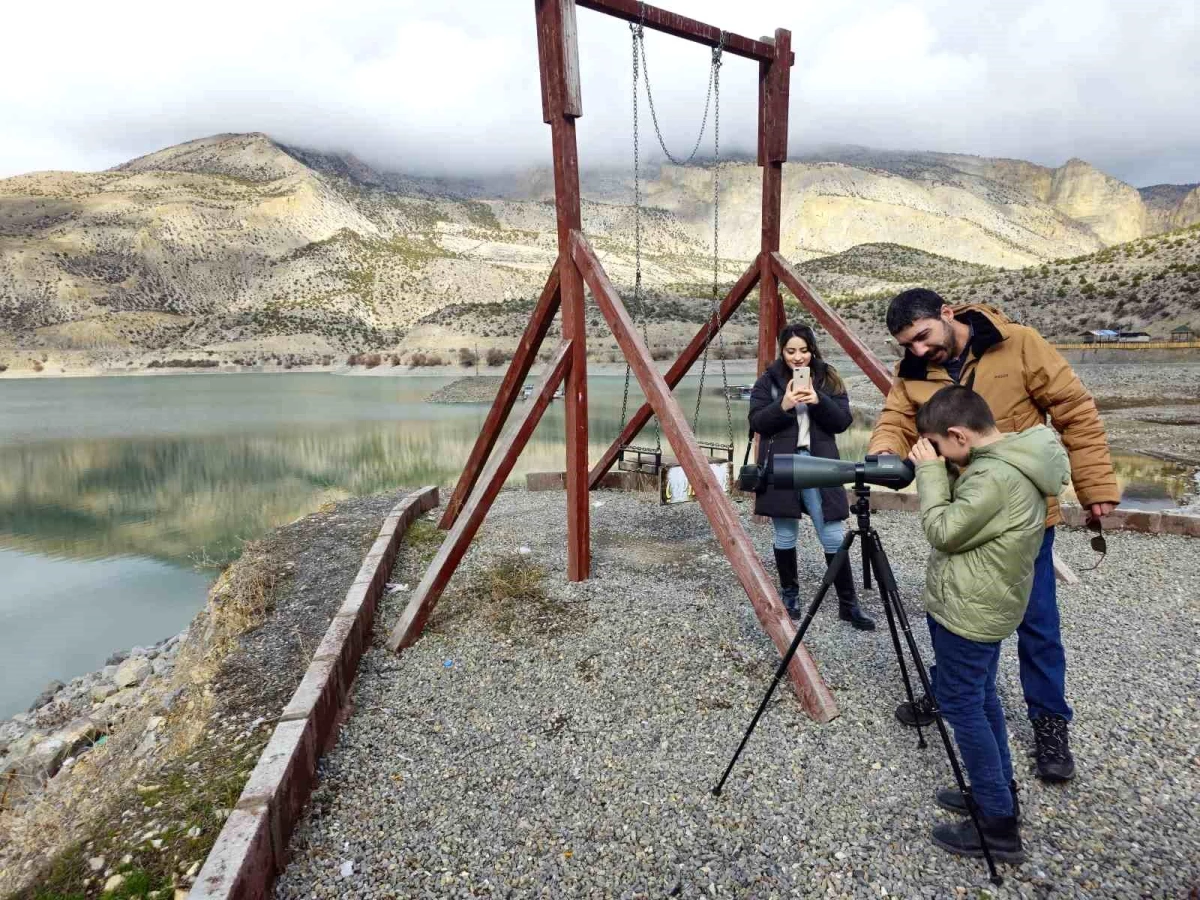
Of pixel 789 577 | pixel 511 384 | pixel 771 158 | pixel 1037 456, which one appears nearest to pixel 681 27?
pixel 771 158

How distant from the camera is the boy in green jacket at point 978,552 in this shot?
6.94 feet

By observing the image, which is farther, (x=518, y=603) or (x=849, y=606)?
(x=518, y=603)

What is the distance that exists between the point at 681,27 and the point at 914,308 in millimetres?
3882

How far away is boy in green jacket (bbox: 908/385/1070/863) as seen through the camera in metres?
2.12

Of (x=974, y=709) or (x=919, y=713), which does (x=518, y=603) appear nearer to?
(x=919, y=713)

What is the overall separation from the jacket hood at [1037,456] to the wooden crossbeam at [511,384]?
322 cm

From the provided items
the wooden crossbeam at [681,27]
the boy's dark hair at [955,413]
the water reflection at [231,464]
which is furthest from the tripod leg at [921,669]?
the water reflection at [231,464]

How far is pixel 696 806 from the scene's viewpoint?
2.65 m

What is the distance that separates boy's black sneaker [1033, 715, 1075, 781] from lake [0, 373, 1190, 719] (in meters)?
9.09

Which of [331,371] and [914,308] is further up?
[914,308]

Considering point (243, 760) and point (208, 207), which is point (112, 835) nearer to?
point (243, 760)

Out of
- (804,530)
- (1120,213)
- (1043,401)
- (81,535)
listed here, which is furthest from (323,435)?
(1120,213)

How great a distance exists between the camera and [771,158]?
20.7ft

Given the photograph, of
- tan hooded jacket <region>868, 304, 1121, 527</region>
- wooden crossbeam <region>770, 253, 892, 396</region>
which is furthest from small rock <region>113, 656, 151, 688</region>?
tan hooded jacket <region>868, 304, 1121, 527</region>
